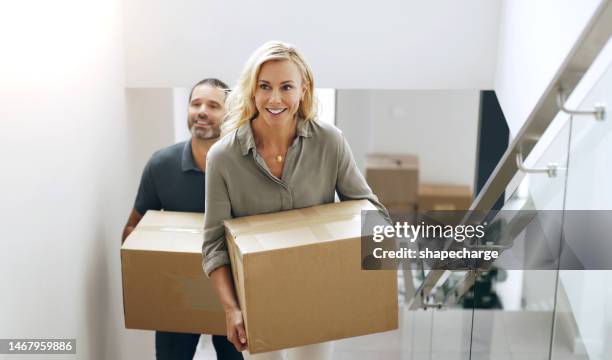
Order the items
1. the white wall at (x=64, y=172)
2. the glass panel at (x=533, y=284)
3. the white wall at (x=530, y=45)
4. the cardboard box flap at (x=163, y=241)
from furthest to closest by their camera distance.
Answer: the cardboard box flap at (x=163, y=241) < the white wall at (x=530, y=45) < the white wall at (x=64, y=172) < the glass panel at (x=533, y=284)

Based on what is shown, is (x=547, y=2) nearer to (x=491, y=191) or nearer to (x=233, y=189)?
(x=491, y=191)

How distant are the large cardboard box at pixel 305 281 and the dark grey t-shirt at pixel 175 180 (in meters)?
0.93

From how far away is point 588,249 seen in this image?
5.16 feet

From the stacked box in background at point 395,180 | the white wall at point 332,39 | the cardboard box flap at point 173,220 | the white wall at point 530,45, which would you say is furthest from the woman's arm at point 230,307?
the stacked box in background at point 395,180

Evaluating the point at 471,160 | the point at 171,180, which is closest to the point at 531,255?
the point at 171,180

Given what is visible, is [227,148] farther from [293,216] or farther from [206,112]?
[206,112]

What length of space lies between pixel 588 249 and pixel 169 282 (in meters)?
1.57

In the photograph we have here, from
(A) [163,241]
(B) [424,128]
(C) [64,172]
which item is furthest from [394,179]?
(C) [64,172]

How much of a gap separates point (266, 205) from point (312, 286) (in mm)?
261

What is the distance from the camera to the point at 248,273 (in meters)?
1.82

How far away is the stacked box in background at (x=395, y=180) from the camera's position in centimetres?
799

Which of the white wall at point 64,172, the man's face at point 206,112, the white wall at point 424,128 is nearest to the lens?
the white wall at point 64,172

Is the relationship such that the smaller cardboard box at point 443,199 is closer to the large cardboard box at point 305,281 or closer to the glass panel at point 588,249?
the large cardboard box at point 305,281

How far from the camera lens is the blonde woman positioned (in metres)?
1.93
